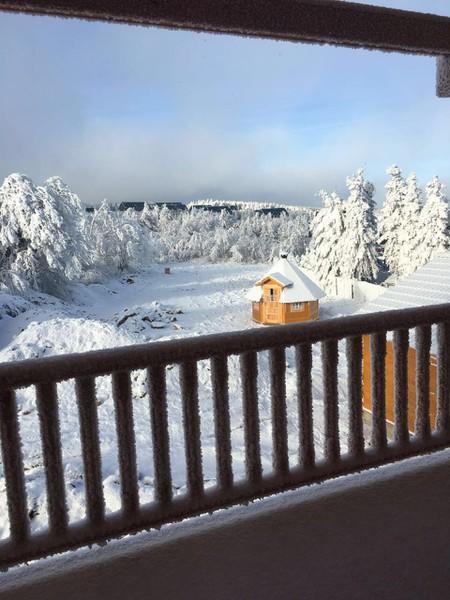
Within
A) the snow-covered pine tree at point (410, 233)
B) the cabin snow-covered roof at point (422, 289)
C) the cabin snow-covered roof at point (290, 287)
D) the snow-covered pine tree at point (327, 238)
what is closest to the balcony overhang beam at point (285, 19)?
the cabin snow-covered roof at point (422, 289)

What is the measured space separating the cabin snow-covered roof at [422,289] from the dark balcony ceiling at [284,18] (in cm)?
452

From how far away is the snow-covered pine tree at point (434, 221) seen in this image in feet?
42.4

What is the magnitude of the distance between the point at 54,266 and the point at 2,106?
136 inches

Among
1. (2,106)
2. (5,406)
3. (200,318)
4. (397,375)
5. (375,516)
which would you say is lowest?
(200,318)

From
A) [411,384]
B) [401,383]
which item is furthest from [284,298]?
[401,383]

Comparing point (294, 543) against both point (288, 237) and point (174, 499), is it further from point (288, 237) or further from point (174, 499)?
point (288, 237)

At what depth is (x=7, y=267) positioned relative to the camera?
6.31 m

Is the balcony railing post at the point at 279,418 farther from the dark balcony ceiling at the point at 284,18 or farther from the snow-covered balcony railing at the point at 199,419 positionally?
the dark balcony ceiling at the point at 284,18

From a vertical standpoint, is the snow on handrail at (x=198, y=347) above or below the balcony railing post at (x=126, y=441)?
above

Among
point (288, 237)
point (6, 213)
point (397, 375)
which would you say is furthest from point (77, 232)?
point (288, 237)

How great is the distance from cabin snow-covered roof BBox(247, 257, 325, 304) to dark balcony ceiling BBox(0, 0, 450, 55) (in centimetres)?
1212

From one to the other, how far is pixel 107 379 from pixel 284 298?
8.24 metres

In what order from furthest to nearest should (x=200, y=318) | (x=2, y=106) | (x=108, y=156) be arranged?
1. (x=200, y=318)
2. (x=108, y=156)
3. (x=2, y=106)

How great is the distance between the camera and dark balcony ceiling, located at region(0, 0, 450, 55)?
131cm
